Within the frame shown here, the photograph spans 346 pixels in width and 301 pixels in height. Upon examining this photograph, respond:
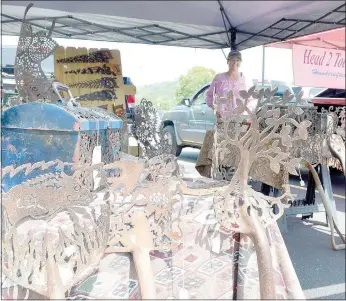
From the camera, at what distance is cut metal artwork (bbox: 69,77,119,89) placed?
1103 mm

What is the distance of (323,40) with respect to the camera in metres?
2.19

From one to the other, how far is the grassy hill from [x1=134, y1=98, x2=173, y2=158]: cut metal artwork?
30 mm

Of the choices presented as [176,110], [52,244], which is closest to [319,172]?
[176,110]

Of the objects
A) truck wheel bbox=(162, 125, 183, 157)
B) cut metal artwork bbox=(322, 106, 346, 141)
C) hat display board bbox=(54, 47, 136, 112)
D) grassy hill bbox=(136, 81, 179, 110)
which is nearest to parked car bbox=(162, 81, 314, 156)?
truck wheel bbox=(162, 125, 183, 157)

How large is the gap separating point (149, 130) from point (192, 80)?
24cm

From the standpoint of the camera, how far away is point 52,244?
2.06 ft

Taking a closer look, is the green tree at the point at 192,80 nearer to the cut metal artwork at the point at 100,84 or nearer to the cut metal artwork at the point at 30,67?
the cut metal artwork at the point at 100,84

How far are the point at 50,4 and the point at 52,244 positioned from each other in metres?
0.90

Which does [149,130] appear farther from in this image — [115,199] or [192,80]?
[115,199]

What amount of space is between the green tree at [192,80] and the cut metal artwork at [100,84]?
0.65ft

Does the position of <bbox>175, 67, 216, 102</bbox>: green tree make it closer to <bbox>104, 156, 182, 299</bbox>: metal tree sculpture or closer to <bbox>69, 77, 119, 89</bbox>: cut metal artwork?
<bbox>69, 77, 119, 89</bbox>: cut metal artwork

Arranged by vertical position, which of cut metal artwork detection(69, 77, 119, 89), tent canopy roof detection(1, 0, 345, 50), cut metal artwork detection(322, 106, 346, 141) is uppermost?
tent canopy roof detection(1, 0, 345, 50)

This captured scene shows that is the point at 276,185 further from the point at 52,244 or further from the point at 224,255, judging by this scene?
the point at 52,244

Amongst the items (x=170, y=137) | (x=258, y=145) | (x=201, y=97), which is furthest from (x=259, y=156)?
(x=201, y=97)
